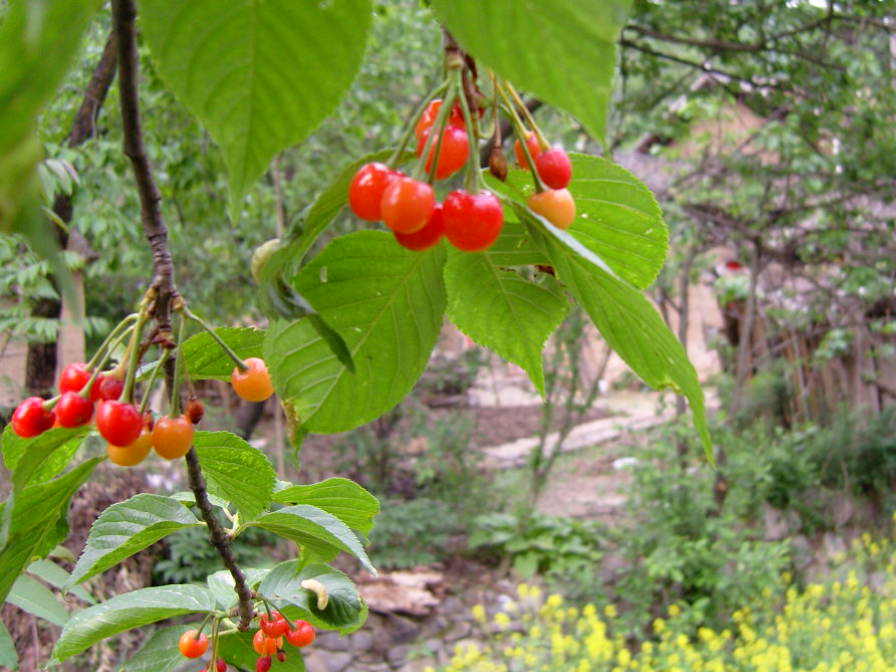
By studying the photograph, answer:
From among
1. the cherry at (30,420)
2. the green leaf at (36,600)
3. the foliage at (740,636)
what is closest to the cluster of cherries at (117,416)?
the cherry at (30,420)

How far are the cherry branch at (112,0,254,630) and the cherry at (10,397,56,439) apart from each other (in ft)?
0.25

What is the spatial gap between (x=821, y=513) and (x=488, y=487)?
2.26 metres

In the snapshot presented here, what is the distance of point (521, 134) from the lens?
347 mm

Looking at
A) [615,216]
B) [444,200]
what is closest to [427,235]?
[444,200]

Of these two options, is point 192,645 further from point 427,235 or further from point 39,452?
point 427,235

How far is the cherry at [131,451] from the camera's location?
0.40m

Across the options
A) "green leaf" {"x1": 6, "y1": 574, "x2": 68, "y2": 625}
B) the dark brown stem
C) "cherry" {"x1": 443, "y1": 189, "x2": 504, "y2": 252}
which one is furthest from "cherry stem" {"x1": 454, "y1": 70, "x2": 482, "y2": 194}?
"green leaf" {"x1": 6, "y1": 574, "x2": 68, "y2": 625}

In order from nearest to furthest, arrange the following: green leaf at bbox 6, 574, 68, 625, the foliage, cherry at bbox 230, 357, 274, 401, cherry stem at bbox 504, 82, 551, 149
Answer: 1. cherry stem at bbox 504, 82, 551, 149
2. cherry at bbox 230, 357, 274, 401
3. green leaf at bbox 6, 574, 68, 625
4. the foliage

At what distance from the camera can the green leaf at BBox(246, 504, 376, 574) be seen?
1.68 feet

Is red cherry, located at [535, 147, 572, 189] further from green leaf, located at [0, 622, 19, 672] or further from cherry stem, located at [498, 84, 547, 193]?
green leaf, located at [0, 622, 19, 672]

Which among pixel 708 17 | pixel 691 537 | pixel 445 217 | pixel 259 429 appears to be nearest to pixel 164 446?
pixel 445 217

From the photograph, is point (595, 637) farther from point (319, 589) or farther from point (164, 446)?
point (164, 446)

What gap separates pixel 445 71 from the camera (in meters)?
0.31

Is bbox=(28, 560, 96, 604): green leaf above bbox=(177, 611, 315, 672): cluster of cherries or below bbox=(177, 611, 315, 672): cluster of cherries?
above
